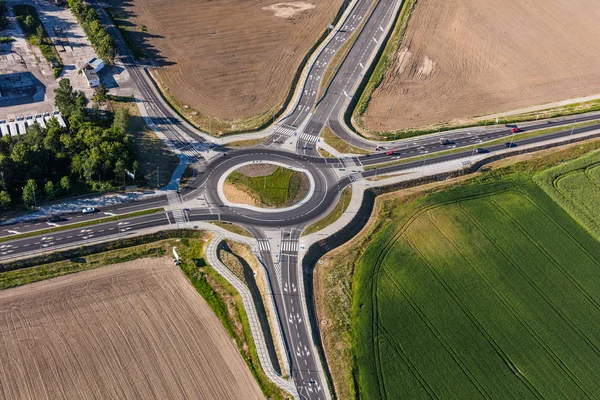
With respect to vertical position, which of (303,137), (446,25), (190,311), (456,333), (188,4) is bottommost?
(456,333)

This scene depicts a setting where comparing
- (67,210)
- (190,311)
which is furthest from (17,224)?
(190,311)

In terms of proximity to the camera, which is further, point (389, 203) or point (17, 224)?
point (389, 203)

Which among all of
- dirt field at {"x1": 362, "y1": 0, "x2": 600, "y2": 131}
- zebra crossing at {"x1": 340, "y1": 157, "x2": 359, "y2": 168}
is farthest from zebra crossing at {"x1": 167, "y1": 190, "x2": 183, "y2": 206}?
dirt field at {"x1": 362, "y1": 0, "x2": 600, "y2": 131}

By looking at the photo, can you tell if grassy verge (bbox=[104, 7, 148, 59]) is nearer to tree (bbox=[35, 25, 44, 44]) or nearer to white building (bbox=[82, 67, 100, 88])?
white building (bbox=[82, 67, 100, 88])

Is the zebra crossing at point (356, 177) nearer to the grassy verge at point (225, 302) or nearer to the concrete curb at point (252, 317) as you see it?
the concrete curb at point (252, 317)

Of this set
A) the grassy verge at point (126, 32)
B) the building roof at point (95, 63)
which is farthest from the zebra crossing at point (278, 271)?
the grassy verge at point (126, 32)

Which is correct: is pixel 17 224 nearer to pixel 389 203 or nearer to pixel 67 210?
pixel 67 210

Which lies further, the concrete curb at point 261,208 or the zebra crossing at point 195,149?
the zebra crossing at point 195,149
